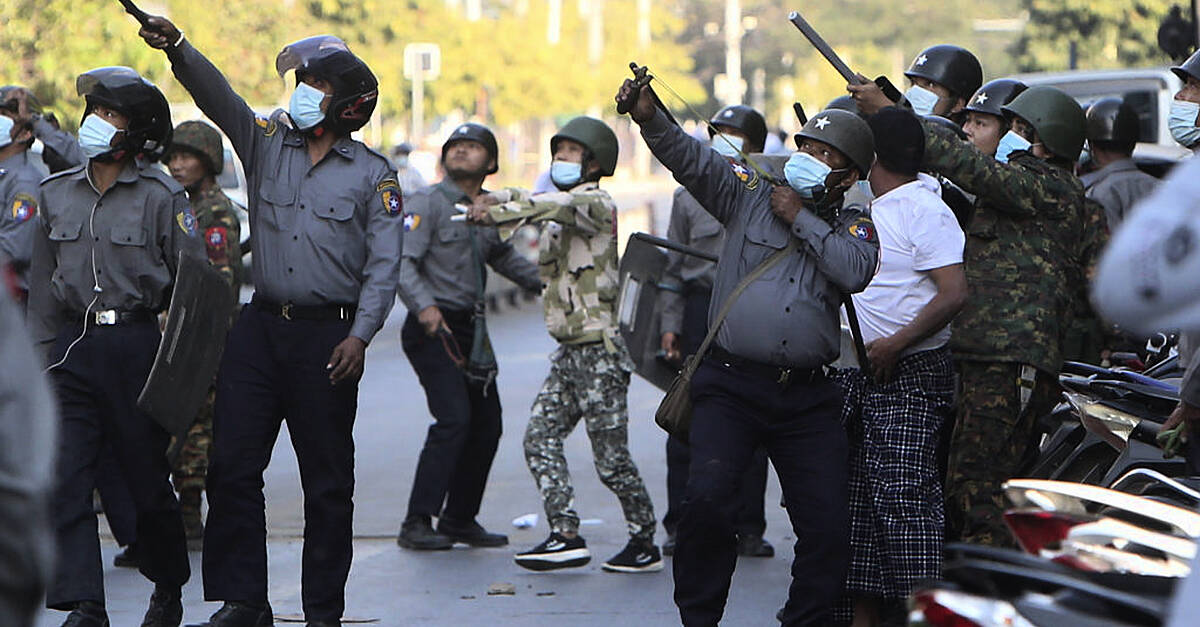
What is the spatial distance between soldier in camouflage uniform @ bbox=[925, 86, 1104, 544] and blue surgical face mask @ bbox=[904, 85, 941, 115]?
0.48 meters

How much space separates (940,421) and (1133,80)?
8.77 metres

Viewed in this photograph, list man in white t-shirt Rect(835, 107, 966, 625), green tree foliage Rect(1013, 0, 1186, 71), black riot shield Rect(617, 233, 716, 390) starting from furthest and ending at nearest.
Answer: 1. green tree foliage Rect(1013, 0, 1186, 71)
2. black riot shield Rect(617, 233, 716, 390)
3. man in white t-shirt Rect(835, 107, 966, 625)

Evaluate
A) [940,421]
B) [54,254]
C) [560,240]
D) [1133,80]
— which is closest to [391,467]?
[560,240]

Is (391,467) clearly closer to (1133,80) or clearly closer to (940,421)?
(940,421)

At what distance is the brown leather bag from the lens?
Result: 19.2ft

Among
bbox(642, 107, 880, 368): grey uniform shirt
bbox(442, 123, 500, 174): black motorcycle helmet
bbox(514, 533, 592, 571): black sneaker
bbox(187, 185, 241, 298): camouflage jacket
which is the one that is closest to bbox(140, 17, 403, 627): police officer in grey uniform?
bbox(642, 107, 880, 368): grey uniform shirt

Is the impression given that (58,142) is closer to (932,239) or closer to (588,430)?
(588,430)

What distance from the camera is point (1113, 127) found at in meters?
8.92

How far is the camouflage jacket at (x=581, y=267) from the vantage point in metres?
Result: 8.01

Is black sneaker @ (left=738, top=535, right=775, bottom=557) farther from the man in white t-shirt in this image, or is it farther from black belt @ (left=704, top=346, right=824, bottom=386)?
black belt @ (left=704, top=346, right=824, bottom=386)

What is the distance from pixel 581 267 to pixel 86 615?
2.84 metres

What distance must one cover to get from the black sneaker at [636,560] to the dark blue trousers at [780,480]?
1.99 m

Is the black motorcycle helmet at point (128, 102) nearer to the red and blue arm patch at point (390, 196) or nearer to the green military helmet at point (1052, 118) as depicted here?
the red and blue arm patch at point (390, 196)

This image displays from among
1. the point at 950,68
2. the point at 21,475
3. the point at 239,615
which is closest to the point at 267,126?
the point at 239,615
